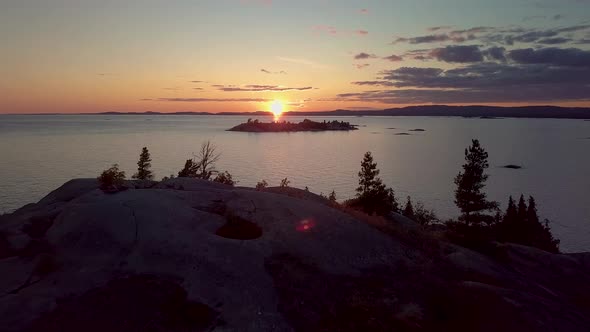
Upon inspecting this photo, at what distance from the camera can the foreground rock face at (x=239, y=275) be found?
1212 centimetres

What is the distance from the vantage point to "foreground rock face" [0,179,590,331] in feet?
39.8

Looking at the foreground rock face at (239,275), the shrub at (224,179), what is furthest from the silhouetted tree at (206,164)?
the foreground rock face at (239,275)

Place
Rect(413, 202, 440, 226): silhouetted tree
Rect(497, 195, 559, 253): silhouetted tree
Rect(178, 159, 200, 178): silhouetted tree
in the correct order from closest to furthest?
Rect(497, 195, 559, 253): silhouetted tree
Rect(178, 159, 200, 178): silhouetted tree
Rect(413, 202, 440, 226): silhouetted tree

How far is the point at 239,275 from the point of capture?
1417cm

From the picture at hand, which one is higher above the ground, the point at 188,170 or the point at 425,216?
the point at 188,170

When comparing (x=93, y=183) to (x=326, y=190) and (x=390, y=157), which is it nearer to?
(x=326, y=190)

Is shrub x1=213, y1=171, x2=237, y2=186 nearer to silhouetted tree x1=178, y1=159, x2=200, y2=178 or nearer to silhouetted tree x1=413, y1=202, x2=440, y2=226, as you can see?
silhouetted tree x1=178, y1=159, x2=200, y2=178

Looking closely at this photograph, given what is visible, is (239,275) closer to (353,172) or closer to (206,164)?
(206,164)

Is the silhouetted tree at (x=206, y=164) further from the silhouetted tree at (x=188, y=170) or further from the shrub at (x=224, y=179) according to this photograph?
the shrub at (x=224, y=179)

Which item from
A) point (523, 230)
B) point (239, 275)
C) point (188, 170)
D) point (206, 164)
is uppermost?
point (239, 275)

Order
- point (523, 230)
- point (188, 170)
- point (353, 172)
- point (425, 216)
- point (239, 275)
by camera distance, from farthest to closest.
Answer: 1. point (353, 172)
2. point (425, 216)
3. point (188, 170)
4. point (523, 230)
5. point (239, 275)

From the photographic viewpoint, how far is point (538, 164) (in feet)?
453

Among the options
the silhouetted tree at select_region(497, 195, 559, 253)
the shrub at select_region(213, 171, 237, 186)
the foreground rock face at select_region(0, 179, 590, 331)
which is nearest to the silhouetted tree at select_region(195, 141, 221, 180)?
the shrub at select_region(213, 171, 237, 186)

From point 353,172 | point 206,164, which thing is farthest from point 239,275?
point 353,172
